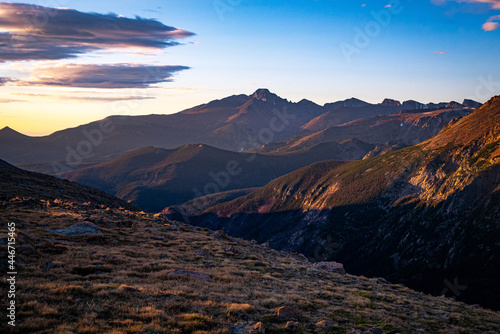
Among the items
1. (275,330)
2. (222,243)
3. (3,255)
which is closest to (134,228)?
(222,243)

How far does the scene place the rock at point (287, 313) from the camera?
2083cm

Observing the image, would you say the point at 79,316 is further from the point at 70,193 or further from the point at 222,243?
the point at 70,193

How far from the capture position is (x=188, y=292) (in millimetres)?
23734

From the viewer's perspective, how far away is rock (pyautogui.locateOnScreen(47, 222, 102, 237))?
120 feet

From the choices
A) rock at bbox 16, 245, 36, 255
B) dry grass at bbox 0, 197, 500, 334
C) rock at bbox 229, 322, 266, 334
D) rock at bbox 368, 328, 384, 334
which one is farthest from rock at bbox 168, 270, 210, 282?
rock at bbox 368, 328, 384, 334

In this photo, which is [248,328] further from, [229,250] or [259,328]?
[229,250]

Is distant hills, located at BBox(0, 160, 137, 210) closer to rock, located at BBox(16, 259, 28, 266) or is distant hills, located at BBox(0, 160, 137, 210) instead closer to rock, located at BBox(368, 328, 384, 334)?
rock, located at BBox(16, 259, 28, 266)

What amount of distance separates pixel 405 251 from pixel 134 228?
145 meters

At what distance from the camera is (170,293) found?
2286 centimetres

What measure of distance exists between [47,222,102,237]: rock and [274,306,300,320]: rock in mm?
25607

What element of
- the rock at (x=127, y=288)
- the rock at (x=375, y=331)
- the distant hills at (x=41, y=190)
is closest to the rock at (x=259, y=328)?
the rock at (x=375, y=331)

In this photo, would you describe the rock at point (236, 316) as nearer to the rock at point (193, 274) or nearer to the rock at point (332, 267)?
the rock at point (193, 274)

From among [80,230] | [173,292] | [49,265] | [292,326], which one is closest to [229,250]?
[80,230]

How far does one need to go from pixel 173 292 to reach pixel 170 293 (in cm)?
23
